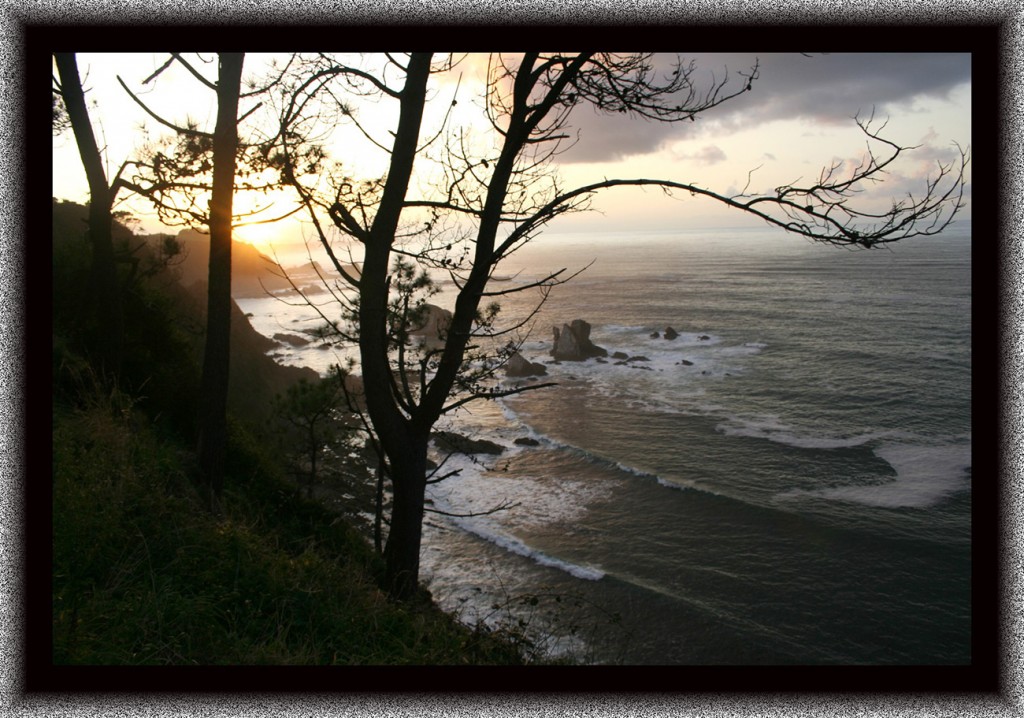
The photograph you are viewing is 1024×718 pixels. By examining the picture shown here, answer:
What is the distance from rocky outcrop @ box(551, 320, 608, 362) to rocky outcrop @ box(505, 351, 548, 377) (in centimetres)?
367

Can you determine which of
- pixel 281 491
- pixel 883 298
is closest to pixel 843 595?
pixel 281 491

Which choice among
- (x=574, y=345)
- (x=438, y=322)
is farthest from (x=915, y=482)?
(x=438, y=322)

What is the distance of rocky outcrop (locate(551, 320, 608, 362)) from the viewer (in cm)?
4847

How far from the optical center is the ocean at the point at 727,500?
655 inches

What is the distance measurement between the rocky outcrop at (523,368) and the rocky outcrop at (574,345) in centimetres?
367

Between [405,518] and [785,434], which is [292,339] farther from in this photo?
[405,518]

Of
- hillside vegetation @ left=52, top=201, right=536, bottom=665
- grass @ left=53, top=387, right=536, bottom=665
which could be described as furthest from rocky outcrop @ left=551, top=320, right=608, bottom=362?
grass @ left=53, top=387, right=536, bottom=665

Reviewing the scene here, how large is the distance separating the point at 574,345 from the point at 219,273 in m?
42.7

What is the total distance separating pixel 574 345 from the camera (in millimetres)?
48750

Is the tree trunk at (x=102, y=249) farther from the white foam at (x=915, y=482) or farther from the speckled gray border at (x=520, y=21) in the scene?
the white foam at (x=915, y=482)

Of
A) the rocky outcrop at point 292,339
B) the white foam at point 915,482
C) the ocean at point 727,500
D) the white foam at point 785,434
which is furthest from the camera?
the rocky outcrop at point 292,339

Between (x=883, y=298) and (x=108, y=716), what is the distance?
2882 inches

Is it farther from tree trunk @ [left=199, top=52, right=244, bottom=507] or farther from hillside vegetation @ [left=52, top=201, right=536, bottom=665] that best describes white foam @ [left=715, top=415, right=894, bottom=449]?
hillside vegetation @ [left=52, top=201, right=536, bottom=665]

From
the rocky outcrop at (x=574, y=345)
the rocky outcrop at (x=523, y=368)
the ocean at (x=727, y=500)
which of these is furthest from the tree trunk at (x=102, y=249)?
the rocky outcrop at (x=574, y=345)
